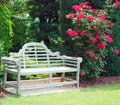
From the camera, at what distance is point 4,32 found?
1066 centimetres

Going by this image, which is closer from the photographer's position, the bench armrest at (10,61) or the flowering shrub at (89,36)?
the bench armrest at (10,61)

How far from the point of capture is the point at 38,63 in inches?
395

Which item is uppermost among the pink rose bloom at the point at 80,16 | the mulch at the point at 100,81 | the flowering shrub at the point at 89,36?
the pink rose bloom at the point at 80,16

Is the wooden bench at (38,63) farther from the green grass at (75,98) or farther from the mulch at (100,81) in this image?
the green grass at (75,98)

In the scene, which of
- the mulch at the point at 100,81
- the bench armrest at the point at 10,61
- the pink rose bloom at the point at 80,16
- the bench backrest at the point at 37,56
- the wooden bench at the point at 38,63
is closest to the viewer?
the bench armrest at the point at 10,61

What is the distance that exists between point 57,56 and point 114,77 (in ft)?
8.40

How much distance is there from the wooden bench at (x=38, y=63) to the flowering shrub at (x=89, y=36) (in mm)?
466

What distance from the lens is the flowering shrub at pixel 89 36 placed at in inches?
384

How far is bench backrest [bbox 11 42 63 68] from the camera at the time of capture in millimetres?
9445

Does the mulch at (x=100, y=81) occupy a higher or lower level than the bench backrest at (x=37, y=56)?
lower

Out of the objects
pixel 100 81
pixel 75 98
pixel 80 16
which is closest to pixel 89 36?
pixel 80 16

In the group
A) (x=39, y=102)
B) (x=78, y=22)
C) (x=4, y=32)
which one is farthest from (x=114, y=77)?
(x=39, y=102)

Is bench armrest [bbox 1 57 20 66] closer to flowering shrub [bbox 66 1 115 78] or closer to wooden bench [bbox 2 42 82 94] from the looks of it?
wooden bench [bbox 2 42 82 94]

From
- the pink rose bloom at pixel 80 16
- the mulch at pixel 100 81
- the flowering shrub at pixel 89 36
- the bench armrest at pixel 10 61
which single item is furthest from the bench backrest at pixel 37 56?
the pink rose bloom at pixel 80 16
